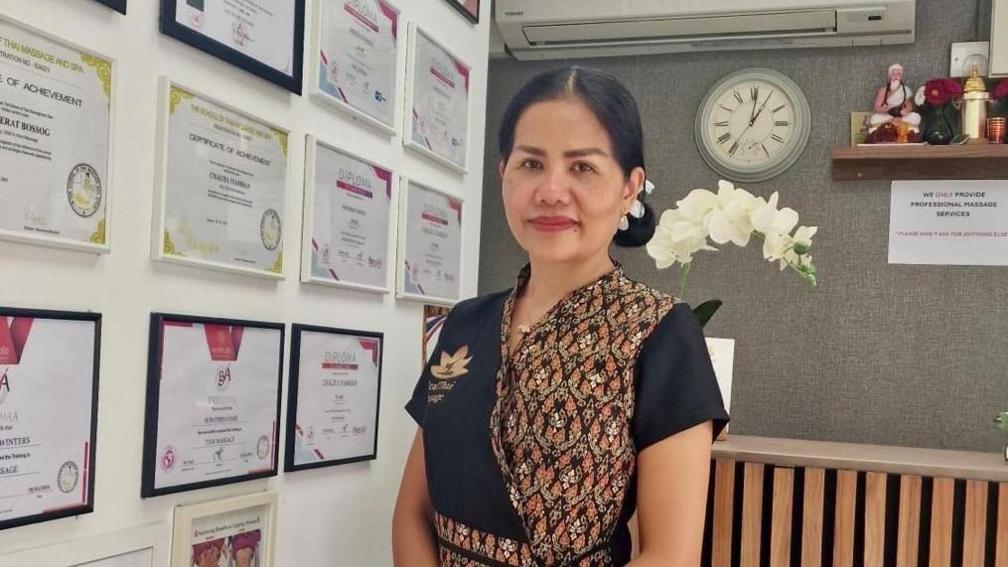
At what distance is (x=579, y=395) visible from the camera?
3.96ft

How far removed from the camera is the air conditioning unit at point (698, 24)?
8.61ft

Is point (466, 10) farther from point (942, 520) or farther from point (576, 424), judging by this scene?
point (942, 520)

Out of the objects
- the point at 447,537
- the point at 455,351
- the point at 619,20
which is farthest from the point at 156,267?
the point at 619,20

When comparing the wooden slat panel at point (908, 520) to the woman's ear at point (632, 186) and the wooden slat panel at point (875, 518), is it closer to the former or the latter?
the wooden slat panel at point (875, 518)

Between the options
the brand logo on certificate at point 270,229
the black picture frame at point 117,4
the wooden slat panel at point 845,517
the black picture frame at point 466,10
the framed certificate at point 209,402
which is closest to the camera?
the black picture frame at point 117,4

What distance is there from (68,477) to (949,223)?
242cm

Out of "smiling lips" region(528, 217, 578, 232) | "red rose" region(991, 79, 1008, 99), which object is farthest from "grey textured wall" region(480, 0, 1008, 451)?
"smiling lips" region(528, 217, 578, 232)

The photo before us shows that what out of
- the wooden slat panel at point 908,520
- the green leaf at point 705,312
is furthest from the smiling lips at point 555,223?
the wooden slat panel at point 908,520

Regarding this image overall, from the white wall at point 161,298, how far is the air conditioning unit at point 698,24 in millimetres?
973

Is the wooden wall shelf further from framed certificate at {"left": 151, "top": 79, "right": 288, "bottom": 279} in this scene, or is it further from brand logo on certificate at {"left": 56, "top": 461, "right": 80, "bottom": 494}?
brand logo on certificate at {"left": 56, "top": 461, "right": 80, "bottom": 494}

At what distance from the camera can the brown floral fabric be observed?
3.89 feet

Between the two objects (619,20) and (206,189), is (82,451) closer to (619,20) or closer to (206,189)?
(206,189)

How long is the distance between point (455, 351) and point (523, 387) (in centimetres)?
17

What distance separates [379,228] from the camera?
70.4 inches
